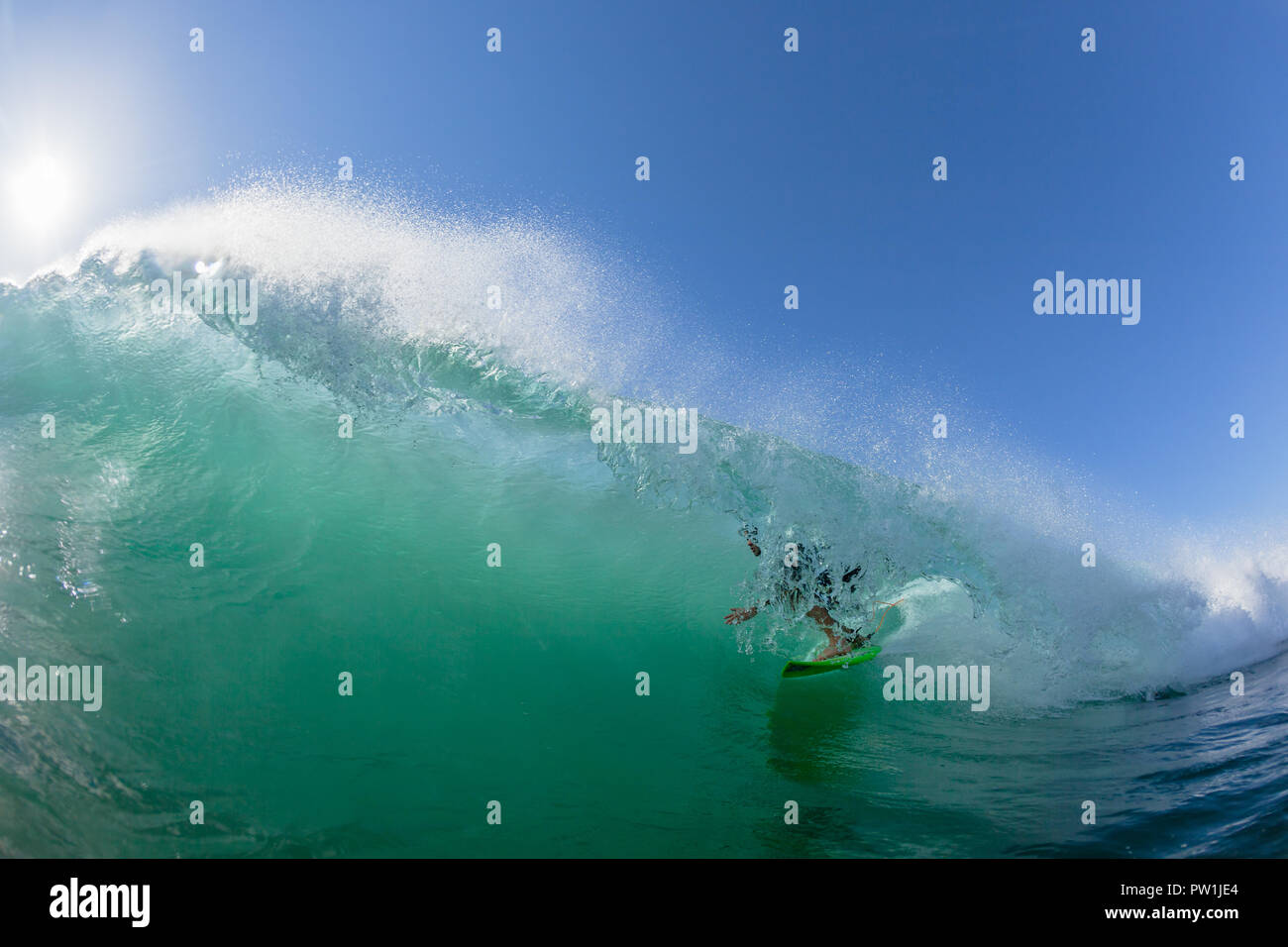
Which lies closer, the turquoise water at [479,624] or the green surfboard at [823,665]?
the turquoise water at [479,624]

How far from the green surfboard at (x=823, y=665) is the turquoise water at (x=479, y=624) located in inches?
5.7

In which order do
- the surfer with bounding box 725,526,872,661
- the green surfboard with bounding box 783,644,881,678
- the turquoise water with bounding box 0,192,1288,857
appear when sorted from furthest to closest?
the surfer with bounding box 725,526,872,661 < the green surfboard with bounding box 783,644,881,678 < the turquoise water with bounding box 0,192,1288,857

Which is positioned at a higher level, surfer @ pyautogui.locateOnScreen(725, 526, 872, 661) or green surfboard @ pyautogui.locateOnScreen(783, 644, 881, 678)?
surfer @ pyautogui.locateOnScreen(725, 526, 872, 661)

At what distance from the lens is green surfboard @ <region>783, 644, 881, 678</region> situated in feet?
22.6

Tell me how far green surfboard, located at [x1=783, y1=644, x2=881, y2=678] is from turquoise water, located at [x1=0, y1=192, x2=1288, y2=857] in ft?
0.47

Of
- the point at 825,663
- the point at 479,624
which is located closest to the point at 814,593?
the point at 825,663

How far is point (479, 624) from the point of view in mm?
6270

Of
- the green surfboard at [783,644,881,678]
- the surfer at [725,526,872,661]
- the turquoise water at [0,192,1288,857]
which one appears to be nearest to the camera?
the turquoise water at [0,192,1288,857]

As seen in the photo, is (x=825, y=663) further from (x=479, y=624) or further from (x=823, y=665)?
(x=479, y=624)

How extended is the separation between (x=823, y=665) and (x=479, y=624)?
3863 mm

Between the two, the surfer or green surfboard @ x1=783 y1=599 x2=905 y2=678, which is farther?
the surfer

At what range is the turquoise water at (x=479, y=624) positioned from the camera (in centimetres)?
392
